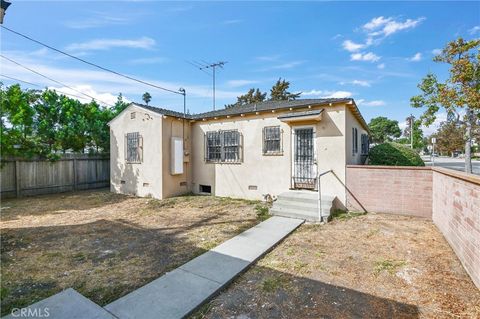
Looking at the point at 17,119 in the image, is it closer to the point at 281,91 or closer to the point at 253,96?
the point at 253,96

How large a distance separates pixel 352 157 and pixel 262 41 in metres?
6.17

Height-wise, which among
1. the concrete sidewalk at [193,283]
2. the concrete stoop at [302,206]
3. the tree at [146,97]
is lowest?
the concrete sidewalk at [193,283]

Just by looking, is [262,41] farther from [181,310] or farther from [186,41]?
[181,310]

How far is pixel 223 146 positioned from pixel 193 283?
22.2ft

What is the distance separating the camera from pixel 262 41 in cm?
1003

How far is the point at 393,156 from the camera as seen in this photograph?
905 cm

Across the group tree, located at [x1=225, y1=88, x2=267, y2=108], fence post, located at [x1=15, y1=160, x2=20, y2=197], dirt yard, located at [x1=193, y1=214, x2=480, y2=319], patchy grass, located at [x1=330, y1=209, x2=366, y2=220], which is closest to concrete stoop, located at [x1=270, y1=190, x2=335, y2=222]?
patchy grass, located at [x1=330, y1=209, x2=366, y2=220]

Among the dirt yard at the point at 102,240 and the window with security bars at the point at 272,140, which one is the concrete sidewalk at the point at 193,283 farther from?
the window with security bars at the point at 272,140

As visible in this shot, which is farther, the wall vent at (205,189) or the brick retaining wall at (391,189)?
the wall vent at (205,189)

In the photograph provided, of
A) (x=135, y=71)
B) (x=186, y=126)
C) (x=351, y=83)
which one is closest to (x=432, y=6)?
(x=351, y=83)

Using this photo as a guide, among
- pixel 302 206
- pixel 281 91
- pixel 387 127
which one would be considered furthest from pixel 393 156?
pixel 387 127

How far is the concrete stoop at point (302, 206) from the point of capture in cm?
634

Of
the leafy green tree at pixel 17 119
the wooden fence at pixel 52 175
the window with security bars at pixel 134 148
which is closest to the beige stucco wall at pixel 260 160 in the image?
the window with security bars at pixel 134 148

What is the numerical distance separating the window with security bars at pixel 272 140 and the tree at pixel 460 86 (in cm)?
951
